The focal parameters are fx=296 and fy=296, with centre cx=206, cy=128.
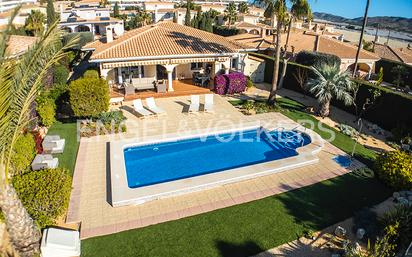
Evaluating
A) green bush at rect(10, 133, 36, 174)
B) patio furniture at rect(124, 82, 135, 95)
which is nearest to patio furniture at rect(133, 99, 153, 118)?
patio furniture at rect(124, 82, 135, 95)

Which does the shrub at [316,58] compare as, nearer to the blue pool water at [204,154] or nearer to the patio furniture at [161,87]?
the blue pool water at [204,154]

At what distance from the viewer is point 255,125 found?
2433cm

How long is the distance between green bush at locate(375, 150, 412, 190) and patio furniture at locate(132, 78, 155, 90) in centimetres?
2351

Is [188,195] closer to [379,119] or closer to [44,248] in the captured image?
[44,248]

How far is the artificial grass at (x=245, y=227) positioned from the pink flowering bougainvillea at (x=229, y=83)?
17.9m

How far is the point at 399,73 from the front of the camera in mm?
43688

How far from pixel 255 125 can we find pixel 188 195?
10735 millimetres

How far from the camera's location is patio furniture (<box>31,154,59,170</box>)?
16.4m

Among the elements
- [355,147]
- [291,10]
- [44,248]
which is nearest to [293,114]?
[355,147]

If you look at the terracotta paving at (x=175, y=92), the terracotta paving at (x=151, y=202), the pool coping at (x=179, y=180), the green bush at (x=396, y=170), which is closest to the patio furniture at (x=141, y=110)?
the terracotta paving at (x=151, y=202)

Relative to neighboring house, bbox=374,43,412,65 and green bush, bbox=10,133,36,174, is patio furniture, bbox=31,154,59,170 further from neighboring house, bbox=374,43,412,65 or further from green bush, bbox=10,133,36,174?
neighboring house, bbox=374,43,412,65

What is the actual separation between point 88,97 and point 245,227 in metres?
15.8

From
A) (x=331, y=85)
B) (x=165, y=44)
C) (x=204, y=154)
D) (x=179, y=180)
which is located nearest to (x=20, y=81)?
(x=179, y=180)

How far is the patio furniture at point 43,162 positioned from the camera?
1644 cm
